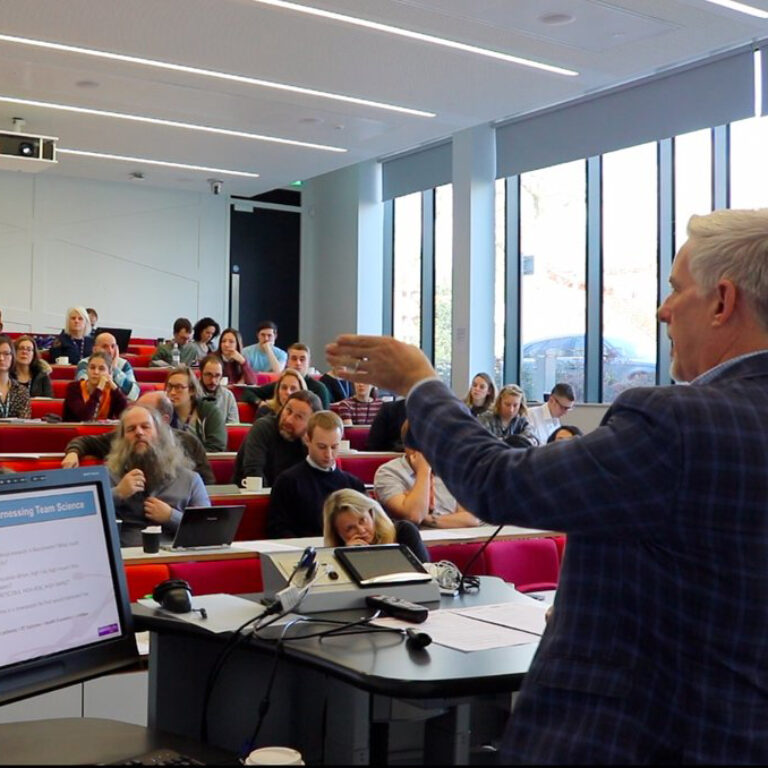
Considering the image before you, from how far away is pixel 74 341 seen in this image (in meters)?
11.6

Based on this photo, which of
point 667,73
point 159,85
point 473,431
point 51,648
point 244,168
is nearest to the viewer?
point 473,431

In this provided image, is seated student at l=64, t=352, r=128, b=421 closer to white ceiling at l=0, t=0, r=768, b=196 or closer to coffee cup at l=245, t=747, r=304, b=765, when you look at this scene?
white ceiling at l=0, t=0, r=768, b=196

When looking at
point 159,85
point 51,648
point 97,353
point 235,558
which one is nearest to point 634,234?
point 159,85

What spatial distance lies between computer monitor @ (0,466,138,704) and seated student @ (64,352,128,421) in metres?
6.52

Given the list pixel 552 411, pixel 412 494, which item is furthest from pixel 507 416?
pixel 412 494

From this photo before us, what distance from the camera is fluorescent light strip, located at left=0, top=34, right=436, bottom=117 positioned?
30.7ft

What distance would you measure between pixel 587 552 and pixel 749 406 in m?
0.27

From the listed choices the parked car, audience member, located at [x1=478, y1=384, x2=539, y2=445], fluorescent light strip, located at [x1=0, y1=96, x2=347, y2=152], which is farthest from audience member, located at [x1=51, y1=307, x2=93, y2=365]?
the parked car

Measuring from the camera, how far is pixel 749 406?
137 cm

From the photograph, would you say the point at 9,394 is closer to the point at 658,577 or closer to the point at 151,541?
the point at 151,541

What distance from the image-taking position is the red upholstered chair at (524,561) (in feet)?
13.9

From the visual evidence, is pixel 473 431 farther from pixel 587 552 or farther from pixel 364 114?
pixel 364 114

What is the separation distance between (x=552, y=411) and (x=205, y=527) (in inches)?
277

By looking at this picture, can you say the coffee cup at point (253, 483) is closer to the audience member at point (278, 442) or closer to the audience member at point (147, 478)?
the audience member at point (278, 442)
